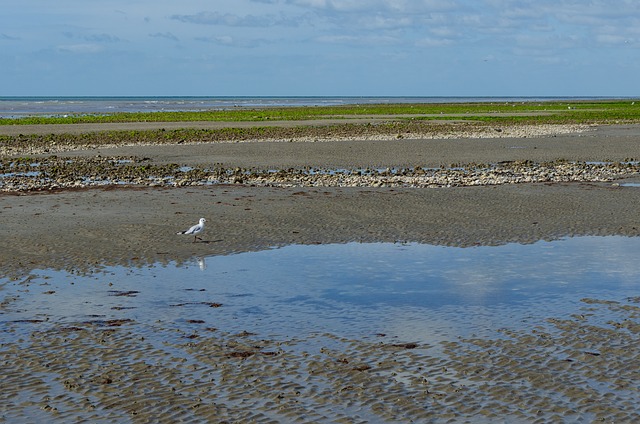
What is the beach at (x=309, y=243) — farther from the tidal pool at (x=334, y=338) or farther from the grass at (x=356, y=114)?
Answer: the grass at (x=356, y=114)

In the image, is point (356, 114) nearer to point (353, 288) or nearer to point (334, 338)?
point (353, 288)

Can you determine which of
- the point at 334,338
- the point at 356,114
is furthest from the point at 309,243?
the point at 356,114

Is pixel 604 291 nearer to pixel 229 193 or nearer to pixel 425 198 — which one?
pixel 425 198

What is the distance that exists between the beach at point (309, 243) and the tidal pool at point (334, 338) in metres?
0.04

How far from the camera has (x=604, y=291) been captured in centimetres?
1404

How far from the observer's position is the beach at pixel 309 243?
9.12 metres

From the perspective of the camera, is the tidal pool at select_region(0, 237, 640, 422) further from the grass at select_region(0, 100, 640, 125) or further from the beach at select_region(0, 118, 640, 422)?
the grass at select_region(0, 100, 640, 125)

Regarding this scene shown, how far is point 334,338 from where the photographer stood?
11531 millimetres

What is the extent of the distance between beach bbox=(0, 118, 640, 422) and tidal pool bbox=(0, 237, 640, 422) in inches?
1.6

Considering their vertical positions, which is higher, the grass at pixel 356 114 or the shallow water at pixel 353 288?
the grass at pixel 356 114

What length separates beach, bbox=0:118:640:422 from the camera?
359 inches

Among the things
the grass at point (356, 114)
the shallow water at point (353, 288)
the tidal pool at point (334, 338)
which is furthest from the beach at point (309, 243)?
the grass at point (356, 114)

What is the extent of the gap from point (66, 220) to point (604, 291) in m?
13.7

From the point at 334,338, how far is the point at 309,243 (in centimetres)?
743
